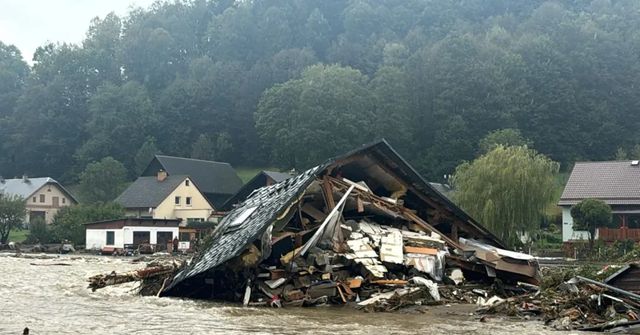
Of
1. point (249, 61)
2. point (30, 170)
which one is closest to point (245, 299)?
point (30, 170)

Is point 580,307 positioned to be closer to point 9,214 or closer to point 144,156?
point 9,214

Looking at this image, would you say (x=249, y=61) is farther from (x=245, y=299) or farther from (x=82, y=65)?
(x=245, y=299)

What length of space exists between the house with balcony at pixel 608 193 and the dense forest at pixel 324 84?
1273 inches

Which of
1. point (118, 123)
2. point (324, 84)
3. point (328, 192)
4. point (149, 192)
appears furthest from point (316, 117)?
point (328, 192)

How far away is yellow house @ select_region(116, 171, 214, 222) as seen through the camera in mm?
72456

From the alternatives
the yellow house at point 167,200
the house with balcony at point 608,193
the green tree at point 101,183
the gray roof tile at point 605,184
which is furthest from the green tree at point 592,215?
the green tree at point 101,183

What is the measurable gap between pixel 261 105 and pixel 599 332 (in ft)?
288

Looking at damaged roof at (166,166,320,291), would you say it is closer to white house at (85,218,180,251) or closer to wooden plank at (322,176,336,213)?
wooden plank at (322,176,336,213)

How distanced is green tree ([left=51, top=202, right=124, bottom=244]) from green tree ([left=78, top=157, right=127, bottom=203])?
2144cm

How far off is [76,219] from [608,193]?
39.8 m

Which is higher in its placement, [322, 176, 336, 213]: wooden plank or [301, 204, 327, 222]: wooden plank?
[322, 176, 336, 213]: wooden plank

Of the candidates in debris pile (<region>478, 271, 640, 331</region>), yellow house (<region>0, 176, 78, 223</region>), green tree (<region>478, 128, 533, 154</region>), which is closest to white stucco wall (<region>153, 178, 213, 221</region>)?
yellow house (<region>0, 176, 78, 223</region>)

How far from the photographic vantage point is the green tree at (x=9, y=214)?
64438 millimetres

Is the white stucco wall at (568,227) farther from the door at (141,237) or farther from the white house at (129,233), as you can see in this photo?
the door at (141,237)
